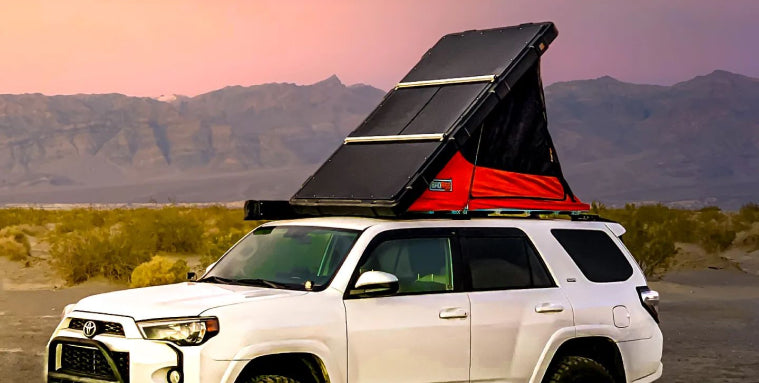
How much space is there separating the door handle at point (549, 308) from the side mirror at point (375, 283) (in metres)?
1.45

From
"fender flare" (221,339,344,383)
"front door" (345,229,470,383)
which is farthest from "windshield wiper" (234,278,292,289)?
"fender flare" (221,339,344,383)

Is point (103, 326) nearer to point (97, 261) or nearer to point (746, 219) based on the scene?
point (97, 261)

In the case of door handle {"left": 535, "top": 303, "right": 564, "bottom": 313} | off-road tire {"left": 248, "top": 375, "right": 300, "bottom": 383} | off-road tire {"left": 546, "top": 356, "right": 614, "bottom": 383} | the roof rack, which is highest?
the roof rack

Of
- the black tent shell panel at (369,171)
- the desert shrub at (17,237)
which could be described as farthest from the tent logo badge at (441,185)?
the desert shrub at (17,237)

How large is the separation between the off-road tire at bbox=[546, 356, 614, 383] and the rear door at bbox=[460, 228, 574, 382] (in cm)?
28

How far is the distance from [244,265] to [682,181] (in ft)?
398

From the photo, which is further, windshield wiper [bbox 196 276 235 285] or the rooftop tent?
the rooftop tent

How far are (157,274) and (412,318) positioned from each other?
16.5 meters

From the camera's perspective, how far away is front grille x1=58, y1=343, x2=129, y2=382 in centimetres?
756

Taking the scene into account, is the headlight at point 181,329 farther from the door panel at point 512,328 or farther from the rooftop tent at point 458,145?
the door panel at point 512,328

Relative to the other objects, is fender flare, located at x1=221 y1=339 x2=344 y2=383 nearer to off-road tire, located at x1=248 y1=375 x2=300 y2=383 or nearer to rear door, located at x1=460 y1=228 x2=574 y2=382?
off-road tire, located at x1=248 y1=375 x2=300 y2=383

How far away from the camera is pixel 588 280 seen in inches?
379

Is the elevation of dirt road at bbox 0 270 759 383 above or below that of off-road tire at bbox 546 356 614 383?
below

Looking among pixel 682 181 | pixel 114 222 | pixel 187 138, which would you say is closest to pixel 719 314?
pixel 114 222
